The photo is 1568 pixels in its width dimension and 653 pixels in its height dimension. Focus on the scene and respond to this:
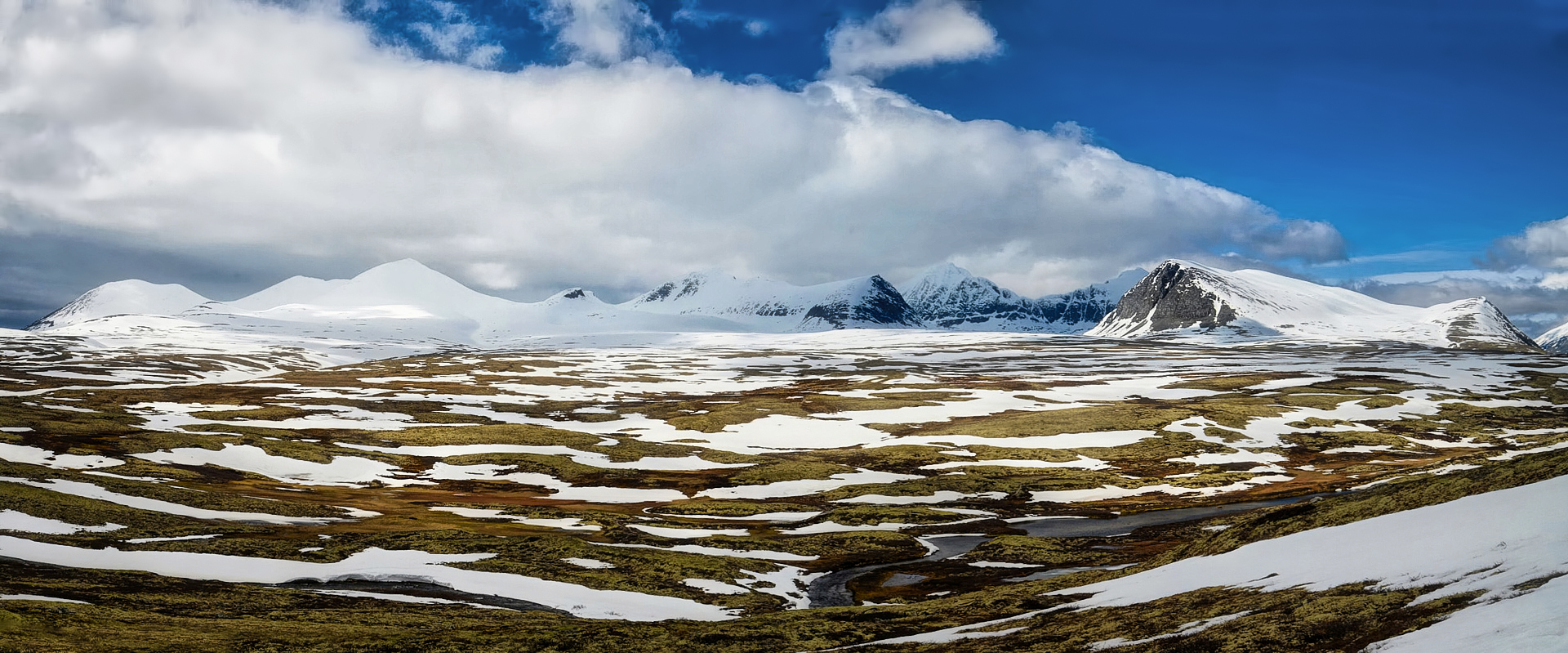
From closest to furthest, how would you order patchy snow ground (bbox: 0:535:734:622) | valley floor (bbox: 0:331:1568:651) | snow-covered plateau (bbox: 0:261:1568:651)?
valley floor (bbox: 0:331:1568:651)
snow-covered plateau (bbox: 0:261:1568:651)
patchy snow ground (bbox: 0:535:734:622)

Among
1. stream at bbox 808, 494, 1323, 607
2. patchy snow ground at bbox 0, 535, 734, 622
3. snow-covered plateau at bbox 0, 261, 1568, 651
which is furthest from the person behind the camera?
stream at bbox 808, 494, 1323, 607

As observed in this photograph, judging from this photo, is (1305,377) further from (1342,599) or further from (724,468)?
(1342,599)

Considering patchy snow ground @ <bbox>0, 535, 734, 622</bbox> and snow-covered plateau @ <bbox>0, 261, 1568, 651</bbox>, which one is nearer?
snow-covered plateau @ <bbox>0, 261, 1568, 651</bbox>

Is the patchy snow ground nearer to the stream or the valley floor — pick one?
the valley floor

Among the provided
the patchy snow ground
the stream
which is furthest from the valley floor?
the stream

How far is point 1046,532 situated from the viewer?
211 feet

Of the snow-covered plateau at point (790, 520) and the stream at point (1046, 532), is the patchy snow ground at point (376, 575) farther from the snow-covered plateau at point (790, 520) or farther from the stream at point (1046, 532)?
the stream at point (1046, 532)

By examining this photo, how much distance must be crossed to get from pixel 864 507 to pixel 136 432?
8236 centimetres

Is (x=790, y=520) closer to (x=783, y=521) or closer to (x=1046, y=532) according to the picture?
(x=783, y=521)

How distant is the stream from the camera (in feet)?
148

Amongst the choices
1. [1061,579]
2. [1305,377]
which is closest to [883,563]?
[1061,579]

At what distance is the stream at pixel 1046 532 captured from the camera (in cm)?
4498

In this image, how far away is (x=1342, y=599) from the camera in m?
20.5

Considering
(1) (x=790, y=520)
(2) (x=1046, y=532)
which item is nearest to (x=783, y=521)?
(1) (x=790, y=520)
